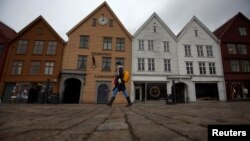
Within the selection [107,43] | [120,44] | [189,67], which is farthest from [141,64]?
[189,67]

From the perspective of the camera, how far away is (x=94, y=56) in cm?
1934

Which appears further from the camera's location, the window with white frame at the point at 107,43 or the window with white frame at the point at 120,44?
the window with white frame at the point at 120,44

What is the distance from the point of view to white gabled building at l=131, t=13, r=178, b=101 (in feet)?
63.3

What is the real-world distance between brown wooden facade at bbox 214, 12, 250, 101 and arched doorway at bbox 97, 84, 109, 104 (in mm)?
16150

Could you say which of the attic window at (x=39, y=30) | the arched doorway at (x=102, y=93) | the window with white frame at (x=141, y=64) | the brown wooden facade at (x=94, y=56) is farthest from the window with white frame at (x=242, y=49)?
the attic window at (x=39, y=30)

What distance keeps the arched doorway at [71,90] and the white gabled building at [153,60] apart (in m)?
7.07

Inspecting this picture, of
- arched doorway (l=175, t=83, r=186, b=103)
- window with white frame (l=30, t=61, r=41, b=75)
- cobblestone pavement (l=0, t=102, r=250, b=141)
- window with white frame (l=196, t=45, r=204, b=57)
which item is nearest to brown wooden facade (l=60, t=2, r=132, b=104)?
window with white frame (l=30, t=61, r=41, b=75)

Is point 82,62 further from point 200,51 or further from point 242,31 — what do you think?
point 242,31

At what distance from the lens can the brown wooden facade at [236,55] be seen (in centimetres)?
2041

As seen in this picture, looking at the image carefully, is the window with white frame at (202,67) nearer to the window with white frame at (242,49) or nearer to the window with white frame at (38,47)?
the window with white frame at (242,49)

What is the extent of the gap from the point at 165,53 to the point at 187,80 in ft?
15.4

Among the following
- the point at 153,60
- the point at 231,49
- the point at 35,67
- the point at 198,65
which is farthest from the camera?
the point at 231,49

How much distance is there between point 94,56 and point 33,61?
780cm

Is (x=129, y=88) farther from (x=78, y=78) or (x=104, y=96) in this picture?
(x=78, y=78)
